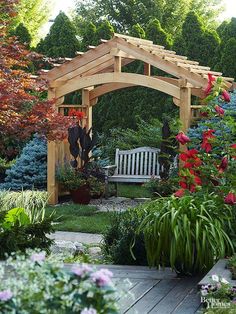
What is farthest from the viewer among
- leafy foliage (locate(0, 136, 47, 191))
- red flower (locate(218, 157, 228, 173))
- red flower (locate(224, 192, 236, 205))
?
leafy foliage (locate(0, 136, 47, 191))

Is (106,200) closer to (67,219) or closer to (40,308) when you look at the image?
(67,219)

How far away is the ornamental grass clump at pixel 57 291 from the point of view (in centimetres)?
244

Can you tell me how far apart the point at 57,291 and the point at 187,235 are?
283 centimetres

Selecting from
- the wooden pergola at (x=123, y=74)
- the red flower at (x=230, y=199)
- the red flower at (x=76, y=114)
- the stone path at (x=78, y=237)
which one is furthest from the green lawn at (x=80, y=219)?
the red flower at (x=230, y=199)

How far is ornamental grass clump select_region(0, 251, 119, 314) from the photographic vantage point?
244 centimetres

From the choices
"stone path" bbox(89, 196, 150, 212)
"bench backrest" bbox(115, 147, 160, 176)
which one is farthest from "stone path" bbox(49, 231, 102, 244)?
"bench backrest" bbox(115, 147, 160, 176)

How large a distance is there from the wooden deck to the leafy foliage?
24.1 ft

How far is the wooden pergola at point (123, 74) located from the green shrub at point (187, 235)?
523 cm

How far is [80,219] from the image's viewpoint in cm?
998

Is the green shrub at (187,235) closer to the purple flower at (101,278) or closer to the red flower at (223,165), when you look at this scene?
the red flower at (223,165)

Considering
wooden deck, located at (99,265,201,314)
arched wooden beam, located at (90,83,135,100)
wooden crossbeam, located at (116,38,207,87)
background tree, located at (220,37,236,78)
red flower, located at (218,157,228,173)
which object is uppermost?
background tree, located at (220,37,236,78)

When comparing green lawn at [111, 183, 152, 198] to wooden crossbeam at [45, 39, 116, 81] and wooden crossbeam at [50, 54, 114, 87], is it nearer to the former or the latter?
wooden crossbeam at [50, 54, 114, 87]

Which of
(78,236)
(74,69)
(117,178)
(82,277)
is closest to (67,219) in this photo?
(78,236)

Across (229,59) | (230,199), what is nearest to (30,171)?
(229,59)
